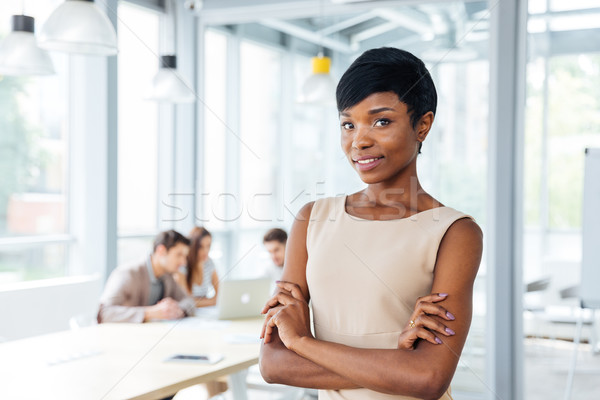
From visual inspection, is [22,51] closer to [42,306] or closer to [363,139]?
[42,306]

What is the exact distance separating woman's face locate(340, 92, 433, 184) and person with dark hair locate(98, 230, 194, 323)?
261 cm

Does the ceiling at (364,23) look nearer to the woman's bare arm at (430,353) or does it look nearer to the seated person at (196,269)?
the seated person at (196,269)

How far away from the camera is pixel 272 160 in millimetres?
5309

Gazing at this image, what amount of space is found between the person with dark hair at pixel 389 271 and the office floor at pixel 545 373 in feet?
9.85

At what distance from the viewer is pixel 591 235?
363 centimetres

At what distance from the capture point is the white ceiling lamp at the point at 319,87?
406 centimetres

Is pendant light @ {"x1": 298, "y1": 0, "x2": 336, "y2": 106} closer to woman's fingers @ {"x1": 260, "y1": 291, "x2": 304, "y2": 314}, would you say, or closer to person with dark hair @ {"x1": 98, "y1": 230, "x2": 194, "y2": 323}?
person with dark hair @ {"x1": 98, "y1": 230, "x2": 194, "y2": 323}

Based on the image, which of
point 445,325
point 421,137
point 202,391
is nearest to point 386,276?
point 445,325

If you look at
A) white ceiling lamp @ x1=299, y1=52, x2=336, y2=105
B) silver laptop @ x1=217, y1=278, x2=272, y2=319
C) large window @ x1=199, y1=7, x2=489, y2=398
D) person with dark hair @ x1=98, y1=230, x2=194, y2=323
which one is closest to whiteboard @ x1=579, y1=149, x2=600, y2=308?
large window @ x1=199, y1=7, x2=489, y2=398

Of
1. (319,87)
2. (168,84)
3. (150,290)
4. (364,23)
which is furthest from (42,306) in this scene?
(364,23)

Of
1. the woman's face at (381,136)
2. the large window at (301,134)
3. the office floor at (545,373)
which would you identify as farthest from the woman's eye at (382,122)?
the large window at (301,134)

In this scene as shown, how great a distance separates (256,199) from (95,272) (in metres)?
1.43

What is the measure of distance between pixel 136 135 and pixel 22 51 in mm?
2447

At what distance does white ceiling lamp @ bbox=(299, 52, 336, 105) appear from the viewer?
13.3 ft
